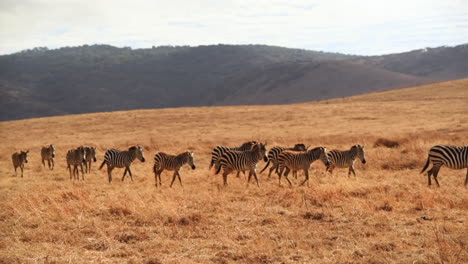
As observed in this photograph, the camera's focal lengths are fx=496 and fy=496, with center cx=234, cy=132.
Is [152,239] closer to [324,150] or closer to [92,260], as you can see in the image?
[92,260]

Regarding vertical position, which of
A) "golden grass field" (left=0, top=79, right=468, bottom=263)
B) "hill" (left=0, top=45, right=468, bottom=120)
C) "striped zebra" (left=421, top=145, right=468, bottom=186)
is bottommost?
"golden grass field" (left=0, top=79, right=468, bottom=263)

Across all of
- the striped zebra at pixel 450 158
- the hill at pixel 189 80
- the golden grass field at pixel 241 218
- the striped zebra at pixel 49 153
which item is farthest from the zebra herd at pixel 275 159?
the hill at pixel 189 80

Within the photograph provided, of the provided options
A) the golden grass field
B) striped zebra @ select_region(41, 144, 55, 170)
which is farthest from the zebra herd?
striped zebra @ select_region(41, 144, 55, 170)

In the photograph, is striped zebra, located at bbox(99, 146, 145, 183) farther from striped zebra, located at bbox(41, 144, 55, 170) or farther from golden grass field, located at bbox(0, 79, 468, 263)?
striped zebra, located at bbox(41, 144, 55, 170)

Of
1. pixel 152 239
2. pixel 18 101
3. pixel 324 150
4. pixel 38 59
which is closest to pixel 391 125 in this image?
pixel 324 150

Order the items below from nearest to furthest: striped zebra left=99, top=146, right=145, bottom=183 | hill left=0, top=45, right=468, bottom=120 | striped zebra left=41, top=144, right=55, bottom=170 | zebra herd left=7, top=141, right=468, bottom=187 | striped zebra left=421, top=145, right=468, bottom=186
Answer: striped zebra left=421, top=145, right=468, bottom=186, zebra herd left=7, top=141, right=468, bottom=187, striped zebra left=99, top=146, right=145, bottom=183, striped zebra left=41, top=144, right=55, bottom=170, hill left=0, top=45, right=468, bottom=120

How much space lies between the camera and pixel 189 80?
16688 centimetres

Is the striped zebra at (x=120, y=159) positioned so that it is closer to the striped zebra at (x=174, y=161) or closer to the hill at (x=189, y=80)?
the striped zebra at (x=174, y=161)

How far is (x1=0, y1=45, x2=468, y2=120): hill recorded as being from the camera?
12619 cm

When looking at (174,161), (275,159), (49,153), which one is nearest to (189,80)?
(49,153)

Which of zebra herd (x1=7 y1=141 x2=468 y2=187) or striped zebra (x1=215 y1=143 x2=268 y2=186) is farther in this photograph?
striped zebra (x1=215 y1=143 x2=268 y2=186)

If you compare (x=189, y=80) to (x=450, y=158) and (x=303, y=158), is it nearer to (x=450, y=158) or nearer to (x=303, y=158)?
(x=303, y=158)

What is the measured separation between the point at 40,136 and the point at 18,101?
325 ft

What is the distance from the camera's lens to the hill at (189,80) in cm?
12619
